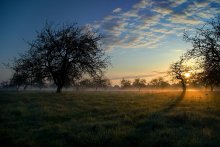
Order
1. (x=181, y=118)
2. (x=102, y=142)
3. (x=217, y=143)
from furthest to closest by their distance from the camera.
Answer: (x=181, y=118) → (x=102, y=142) → (x=217, y=143)

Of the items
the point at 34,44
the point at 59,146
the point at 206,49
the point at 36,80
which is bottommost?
the point at 59,146

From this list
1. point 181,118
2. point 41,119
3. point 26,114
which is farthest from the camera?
point 26,114

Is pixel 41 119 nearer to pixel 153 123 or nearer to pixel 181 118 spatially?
pixel 153 123

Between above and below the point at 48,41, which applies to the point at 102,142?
below

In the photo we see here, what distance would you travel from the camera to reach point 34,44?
3105 cm

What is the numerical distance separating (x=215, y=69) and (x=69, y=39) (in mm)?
18737

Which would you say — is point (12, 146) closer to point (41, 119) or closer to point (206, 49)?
point (41, 119)

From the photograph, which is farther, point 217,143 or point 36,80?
point 36,80

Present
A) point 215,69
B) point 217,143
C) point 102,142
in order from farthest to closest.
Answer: point 215,69 → point 102,142 → point 217,143

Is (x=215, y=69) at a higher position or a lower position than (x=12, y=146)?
higher

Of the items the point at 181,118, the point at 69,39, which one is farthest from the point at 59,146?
the point at 69,39

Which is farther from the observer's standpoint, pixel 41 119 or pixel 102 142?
pixel 41 119

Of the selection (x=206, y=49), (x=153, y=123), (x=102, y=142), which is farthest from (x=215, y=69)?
(x=102, y=142)

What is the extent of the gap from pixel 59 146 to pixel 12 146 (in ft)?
5.86
